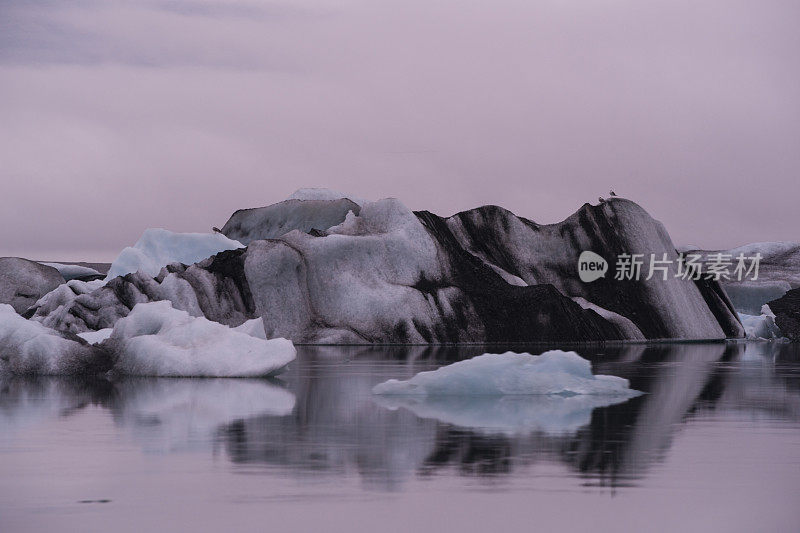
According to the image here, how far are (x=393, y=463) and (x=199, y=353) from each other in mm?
15964

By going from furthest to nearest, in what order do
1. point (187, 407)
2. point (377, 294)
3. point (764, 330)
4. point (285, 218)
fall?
point (285, 218)
point (764, 330)
point (377, 294)
point (187, 407)

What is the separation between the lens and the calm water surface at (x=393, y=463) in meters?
8.60

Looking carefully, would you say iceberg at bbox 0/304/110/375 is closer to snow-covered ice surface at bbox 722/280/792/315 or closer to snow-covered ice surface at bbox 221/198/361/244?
snow-covered ice surface at bbox 221/198/361/244

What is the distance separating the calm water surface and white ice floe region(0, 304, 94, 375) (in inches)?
222

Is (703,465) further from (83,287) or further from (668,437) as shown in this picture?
(83,287)

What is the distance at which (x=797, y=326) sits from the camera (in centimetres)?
6738

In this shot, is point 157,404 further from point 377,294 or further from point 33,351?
point 377,294

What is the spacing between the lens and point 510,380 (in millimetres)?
20391

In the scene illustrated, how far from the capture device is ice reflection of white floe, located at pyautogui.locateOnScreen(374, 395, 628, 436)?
49.3 ft

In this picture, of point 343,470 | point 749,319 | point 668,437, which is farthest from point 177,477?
point 749,319

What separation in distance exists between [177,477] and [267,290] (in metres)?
45.5

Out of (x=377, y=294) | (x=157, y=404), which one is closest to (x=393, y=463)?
(x=157, y=404)

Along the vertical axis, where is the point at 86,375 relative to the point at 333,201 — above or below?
below

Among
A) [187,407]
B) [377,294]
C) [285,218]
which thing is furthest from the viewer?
[285,218]
